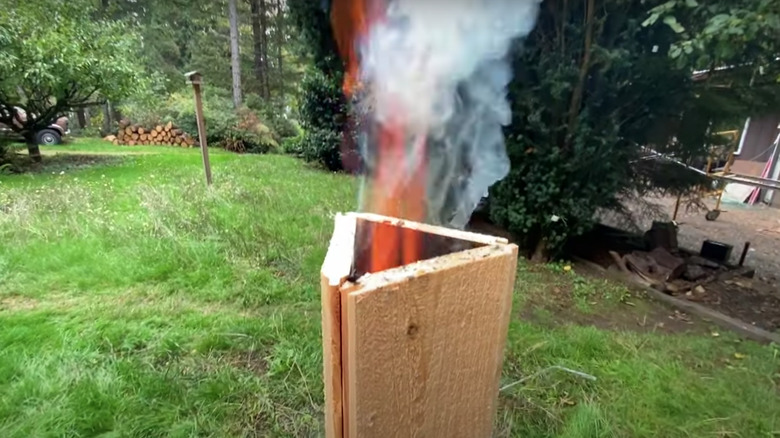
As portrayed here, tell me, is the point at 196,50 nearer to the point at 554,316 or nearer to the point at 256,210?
the point at 256,210

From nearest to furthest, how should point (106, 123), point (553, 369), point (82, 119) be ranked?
point (553, 369), point (106, 123), point (82, 119)

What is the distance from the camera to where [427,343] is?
815 mm

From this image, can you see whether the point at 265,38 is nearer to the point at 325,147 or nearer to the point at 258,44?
the point at 258,44

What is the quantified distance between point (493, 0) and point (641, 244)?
3.62m

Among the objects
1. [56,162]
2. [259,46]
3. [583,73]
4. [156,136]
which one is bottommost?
[56,162]

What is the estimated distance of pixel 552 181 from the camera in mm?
3383

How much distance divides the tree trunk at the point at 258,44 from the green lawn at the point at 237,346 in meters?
10.8

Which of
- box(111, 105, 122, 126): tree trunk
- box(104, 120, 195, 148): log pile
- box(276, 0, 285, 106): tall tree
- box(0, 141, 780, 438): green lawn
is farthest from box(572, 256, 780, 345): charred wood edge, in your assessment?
box(111, 105, 122, 126): tree trunk

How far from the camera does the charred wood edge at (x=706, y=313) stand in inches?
106

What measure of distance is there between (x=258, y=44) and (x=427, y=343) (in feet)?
47.5

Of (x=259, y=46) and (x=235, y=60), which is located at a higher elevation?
(x=259, y=46)

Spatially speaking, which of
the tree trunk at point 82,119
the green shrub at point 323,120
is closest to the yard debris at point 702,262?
the green shrub at point 323,120

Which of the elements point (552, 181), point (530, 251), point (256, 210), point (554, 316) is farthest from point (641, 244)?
point (256, 210)

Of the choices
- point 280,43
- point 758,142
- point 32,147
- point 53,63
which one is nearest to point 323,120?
point 53,63
